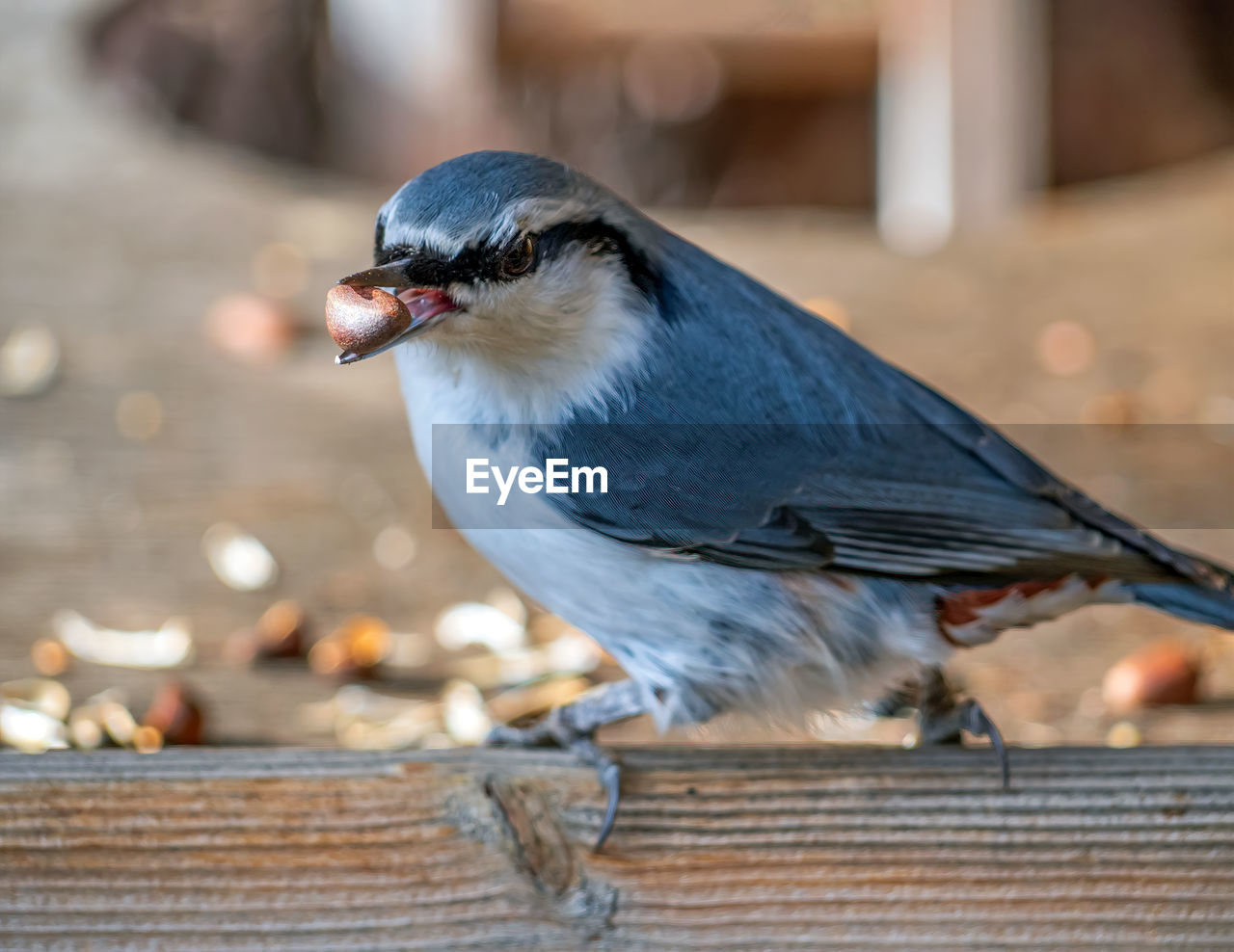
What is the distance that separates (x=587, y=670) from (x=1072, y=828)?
2.75 feet

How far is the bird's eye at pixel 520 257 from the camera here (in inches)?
47.3

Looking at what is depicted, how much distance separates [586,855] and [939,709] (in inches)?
18.9

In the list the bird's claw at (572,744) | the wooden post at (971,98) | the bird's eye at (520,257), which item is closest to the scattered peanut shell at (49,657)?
the bird's claw at (572,744)

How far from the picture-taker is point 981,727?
1370 millimetres

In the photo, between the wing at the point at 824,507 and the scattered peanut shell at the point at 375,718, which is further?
the scattered peanut shell at the point at 375,718

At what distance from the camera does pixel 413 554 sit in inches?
83.9

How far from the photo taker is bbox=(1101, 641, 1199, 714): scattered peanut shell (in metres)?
1.68

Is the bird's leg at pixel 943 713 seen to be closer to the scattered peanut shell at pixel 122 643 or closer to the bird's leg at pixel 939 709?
the bird's leg at pixel 939 709

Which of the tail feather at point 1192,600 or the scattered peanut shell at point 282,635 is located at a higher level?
the tail feather at point 1192,600

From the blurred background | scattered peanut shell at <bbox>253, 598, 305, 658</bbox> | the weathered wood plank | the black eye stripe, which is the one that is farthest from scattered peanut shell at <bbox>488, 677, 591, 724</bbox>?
the black eye stripe

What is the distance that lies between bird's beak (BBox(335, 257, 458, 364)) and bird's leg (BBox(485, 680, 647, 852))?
0.44m

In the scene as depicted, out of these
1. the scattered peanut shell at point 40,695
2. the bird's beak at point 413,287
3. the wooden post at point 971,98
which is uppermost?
the wooden post at point 971,98

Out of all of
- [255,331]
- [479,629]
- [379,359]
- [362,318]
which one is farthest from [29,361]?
[362,318]

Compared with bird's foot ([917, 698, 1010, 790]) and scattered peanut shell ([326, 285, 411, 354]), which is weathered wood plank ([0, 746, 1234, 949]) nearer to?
bird's foot ([917, 698, 1010, 790])
